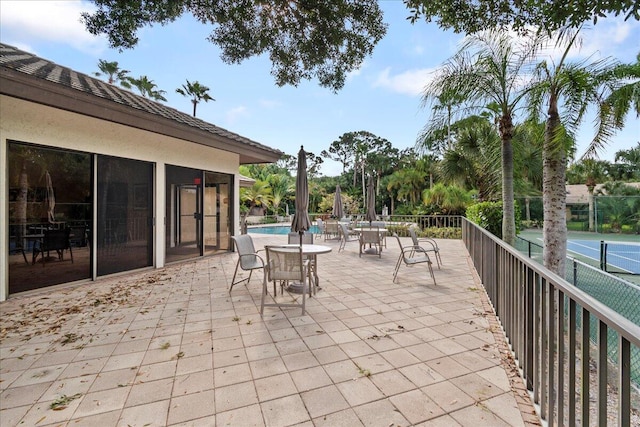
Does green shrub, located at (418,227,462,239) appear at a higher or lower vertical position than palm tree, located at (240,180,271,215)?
lower

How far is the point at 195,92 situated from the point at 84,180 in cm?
1871

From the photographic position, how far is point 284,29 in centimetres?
500

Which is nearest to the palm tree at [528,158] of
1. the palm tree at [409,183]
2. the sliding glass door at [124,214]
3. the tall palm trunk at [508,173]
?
the tall palm trunk at [508,173]

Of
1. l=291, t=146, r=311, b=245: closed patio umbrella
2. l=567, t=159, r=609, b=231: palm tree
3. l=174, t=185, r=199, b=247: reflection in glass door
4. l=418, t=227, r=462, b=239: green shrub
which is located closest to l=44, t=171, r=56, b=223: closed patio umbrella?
l=174, t=185, r=199, b=247: reflection in glass door

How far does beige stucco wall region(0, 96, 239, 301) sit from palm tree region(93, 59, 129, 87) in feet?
58.2

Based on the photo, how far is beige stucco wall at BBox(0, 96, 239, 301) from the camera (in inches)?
173

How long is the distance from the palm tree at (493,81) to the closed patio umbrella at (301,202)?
9.95 ft

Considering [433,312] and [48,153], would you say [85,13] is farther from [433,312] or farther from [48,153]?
[433,312]

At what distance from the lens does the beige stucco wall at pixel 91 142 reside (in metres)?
4.39

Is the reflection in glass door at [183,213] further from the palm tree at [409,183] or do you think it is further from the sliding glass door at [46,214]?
the palm tree at [409,183]

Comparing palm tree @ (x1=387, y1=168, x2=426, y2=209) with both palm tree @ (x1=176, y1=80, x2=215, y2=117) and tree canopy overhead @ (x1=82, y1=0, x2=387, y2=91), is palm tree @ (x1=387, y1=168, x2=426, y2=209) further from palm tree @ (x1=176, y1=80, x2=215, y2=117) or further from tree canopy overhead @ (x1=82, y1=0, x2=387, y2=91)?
tree canopy overhead @ (x1=82, y1=0, x2=387, y2=91)

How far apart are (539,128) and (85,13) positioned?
7145 mm

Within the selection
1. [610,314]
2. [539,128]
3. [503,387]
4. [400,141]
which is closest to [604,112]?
[539,128]

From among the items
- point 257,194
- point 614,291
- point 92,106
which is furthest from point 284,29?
point 257,194
